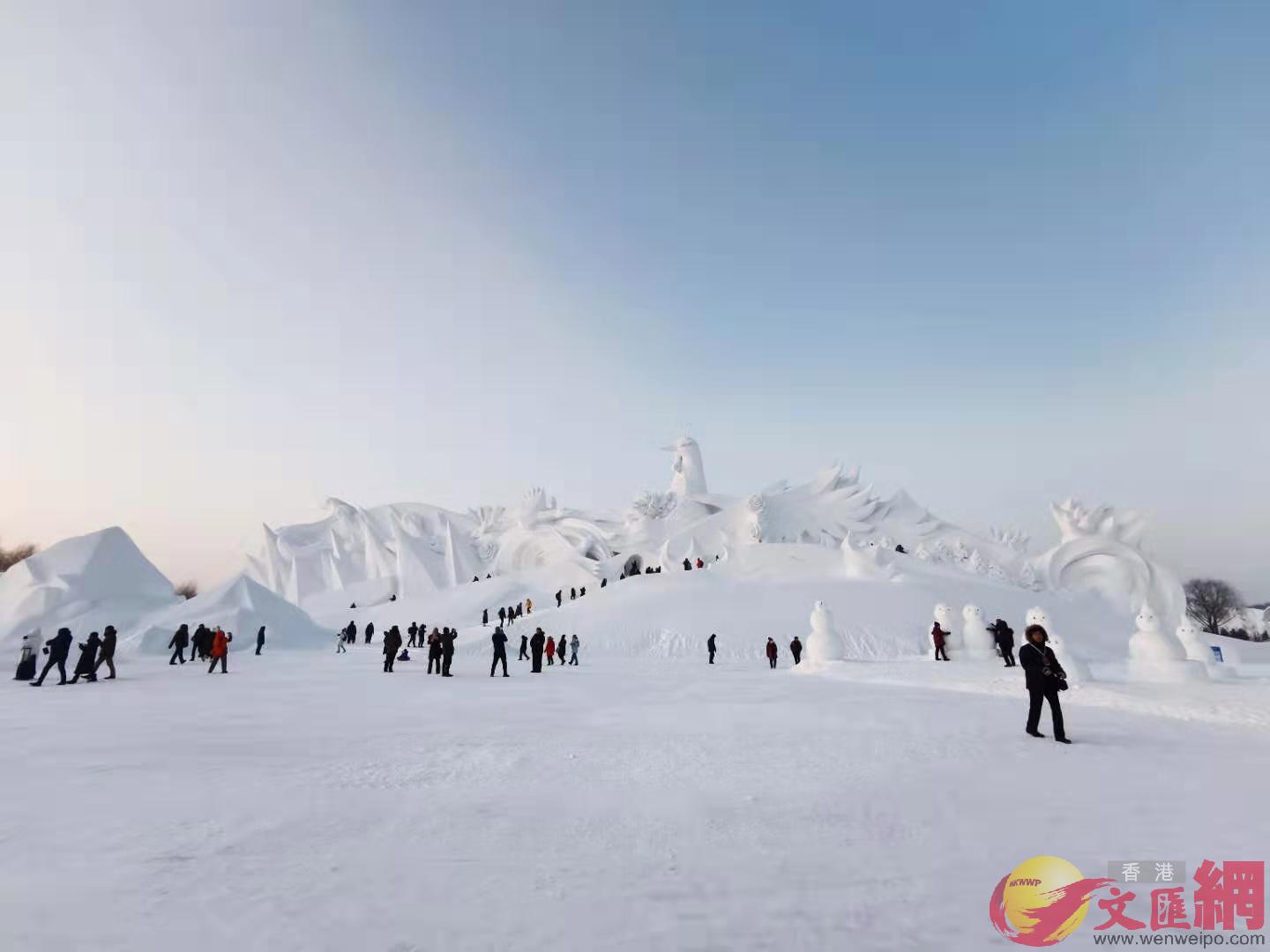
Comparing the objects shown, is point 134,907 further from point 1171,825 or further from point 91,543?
point 91,543

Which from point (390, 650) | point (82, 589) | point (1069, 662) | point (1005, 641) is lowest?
point (390, 650)

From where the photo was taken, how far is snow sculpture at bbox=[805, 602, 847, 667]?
17641 mm

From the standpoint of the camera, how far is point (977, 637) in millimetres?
17484

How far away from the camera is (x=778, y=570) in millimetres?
35469

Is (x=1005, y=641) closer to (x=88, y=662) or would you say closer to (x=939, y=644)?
(x=939, y=644)

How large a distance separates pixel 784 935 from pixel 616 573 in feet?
166

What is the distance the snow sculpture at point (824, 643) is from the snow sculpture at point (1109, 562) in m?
30.4

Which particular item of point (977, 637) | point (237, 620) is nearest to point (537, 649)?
point (977, 637)

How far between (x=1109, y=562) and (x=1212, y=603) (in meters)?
27.6

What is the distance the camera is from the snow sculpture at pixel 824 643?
17.6 metres

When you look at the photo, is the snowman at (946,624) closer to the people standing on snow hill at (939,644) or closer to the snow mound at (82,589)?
the people standing on snow hill at (939,644)

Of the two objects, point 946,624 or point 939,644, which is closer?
point 939,644

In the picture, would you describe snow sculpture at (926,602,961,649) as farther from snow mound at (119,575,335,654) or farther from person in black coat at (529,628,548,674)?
snow mound at (119,575,335,654)

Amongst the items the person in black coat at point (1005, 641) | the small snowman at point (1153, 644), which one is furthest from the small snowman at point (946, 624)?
the small snowman at point (1153, 644)
